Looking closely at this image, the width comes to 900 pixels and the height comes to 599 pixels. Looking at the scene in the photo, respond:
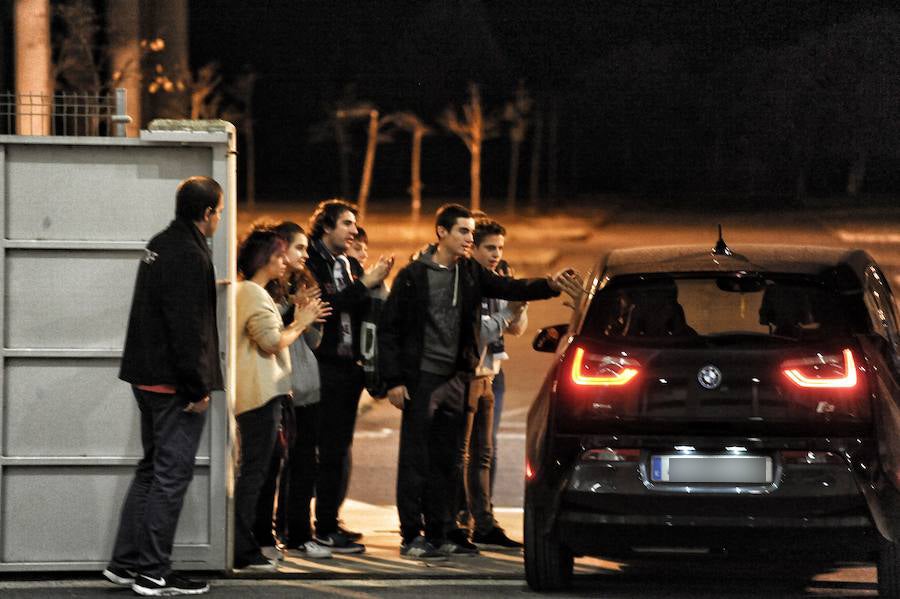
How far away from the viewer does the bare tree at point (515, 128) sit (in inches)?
2504

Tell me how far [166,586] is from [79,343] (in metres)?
1.15

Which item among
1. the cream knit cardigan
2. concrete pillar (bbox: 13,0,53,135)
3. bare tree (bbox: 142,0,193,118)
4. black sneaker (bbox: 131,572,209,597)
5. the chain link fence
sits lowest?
black sneaker (bbox: 131,572,209,597)

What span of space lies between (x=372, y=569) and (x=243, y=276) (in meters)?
1.47

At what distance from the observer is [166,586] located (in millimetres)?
6680

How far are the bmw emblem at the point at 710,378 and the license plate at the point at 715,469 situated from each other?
0.27m

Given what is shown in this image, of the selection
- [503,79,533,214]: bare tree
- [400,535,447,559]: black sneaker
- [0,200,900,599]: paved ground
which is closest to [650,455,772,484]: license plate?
[0,200,900,599]: paved ground

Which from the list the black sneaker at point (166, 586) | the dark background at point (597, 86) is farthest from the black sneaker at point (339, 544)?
the dark background at point (597, 86)

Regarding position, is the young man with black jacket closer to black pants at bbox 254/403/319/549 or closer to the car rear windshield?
black pants at bbox 254/403/319/549


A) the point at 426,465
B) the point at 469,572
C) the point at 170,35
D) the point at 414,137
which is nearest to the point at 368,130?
the point at 414,137

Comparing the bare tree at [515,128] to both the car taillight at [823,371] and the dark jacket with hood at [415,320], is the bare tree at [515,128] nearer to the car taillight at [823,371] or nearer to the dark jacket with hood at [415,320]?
the dark jacket with hood at [415,320]

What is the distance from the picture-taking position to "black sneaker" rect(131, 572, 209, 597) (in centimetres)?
664

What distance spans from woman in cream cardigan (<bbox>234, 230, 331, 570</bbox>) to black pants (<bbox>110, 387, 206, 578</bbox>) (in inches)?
19.5

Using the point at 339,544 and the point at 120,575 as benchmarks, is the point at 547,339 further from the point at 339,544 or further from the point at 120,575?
the point at 120,575

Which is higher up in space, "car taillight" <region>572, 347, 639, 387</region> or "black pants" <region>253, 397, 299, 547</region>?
"car taillight" <region>572, 347, 639, 387</region>
